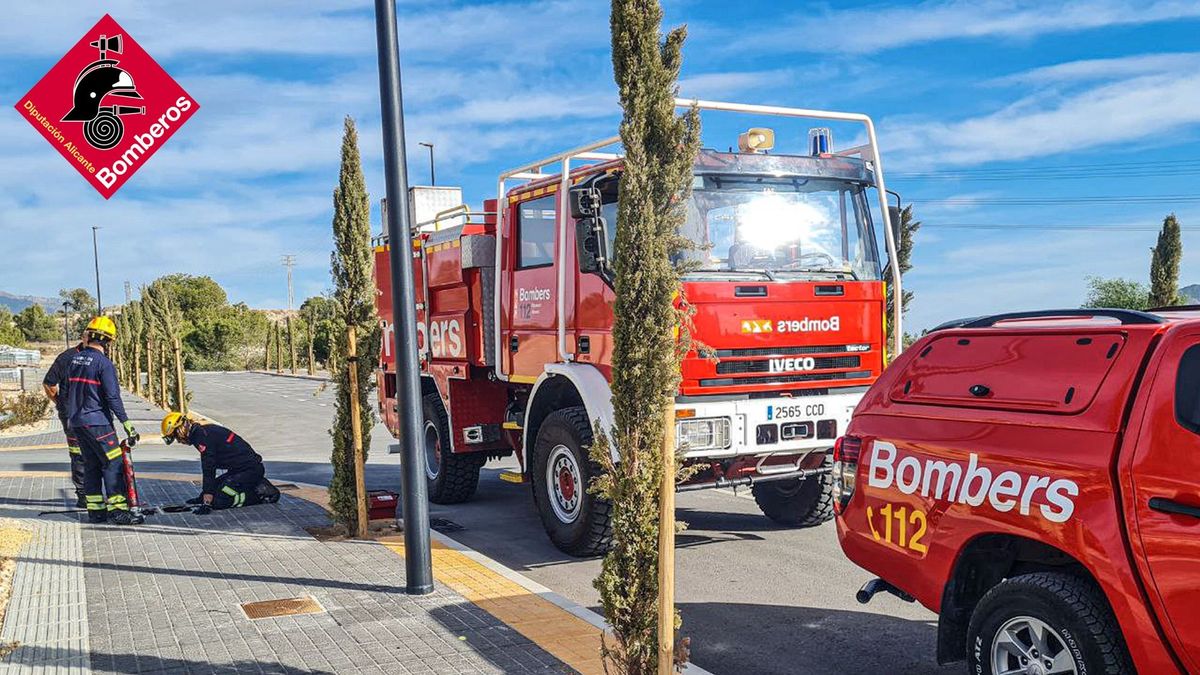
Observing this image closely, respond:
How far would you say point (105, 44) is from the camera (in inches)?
397

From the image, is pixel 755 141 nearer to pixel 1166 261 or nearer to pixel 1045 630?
pixel 1045 630

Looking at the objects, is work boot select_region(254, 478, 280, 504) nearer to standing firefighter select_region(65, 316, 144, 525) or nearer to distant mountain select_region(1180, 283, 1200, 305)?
standing firefighter select_region(65, 316, 144, 525)

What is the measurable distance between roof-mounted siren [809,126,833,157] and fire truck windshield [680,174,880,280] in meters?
0.41

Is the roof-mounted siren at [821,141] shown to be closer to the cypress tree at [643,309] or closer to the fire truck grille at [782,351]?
the fire truck grille at [782,351]

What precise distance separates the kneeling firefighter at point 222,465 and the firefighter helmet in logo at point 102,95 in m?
3.13

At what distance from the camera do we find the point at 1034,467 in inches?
154

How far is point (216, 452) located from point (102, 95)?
13.3 ft

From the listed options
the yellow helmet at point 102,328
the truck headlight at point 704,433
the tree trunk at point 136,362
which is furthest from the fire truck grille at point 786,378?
the tree trunk at point 136,362

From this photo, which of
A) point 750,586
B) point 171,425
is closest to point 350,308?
point 171,425

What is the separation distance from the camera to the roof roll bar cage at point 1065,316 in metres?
3.99

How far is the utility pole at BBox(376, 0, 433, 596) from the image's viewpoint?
6.26 meters

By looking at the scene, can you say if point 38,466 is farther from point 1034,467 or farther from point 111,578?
point 1034,467

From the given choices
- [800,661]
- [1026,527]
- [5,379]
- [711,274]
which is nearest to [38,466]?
[711,274]

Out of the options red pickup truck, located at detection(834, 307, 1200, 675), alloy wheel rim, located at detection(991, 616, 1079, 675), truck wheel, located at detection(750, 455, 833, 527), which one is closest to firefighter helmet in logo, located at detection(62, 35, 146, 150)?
truck wheel, located at detection(750, 455, 833, 527)
